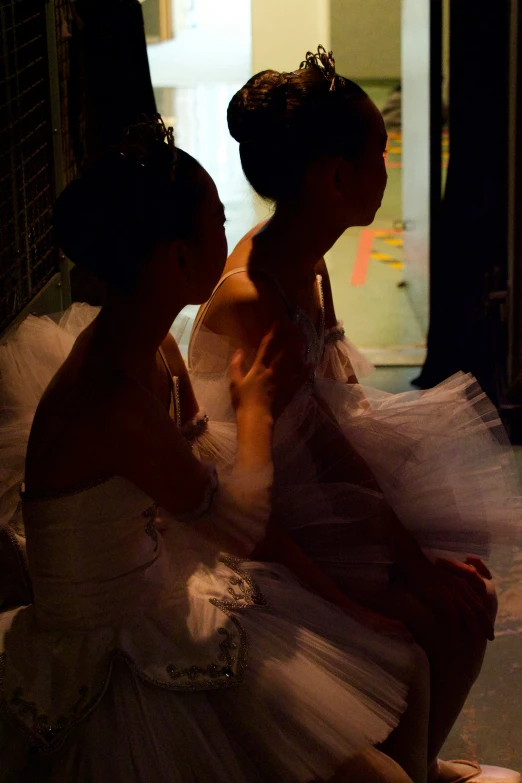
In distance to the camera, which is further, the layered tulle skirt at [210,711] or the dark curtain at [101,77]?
the dark curtain at [101,77]

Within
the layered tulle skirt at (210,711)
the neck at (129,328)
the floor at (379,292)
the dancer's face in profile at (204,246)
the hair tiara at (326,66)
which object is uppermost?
the hair tiara at (326,66)

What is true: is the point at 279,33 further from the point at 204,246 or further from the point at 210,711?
the point at 210,711

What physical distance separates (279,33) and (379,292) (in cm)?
207

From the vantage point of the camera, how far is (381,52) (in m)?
11.2

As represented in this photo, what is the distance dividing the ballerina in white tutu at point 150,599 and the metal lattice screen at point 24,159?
3.06ft

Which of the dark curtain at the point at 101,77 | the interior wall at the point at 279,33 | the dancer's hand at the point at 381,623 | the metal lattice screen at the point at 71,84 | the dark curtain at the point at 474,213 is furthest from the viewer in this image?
the interior wall at the point at 279,33

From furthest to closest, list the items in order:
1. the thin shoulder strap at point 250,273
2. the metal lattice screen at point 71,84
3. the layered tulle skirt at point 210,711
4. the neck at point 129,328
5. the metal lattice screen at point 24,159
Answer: the metal lattice screen at point 71,84
the metal lattice screen at point 24,159
the thin shoulder strap at point 250,273
the neck at point 129,328
the layered tulle skirt at point 210,711

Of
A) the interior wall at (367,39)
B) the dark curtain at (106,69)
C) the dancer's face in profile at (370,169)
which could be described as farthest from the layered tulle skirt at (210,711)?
the interior wall at (367,39)

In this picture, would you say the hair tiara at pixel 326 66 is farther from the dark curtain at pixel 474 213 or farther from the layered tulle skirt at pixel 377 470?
the dark curtain at pixel 474 213

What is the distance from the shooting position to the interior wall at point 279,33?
21.7 ft

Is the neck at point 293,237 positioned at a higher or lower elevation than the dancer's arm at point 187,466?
higher

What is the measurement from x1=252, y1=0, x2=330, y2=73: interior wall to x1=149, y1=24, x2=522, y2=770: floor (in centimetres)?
85

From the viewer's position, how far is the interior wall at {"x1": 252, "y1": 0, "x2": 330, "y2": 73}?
6605 millimetres

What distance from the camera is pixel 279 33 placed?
6.68 metres
